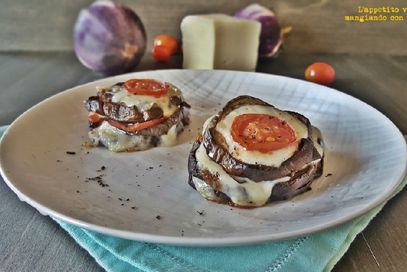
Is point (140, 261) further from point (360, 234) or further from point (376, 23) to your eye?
point (376, 23)

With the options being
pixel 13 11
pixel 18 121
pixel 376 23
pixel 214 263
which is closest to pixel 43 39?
pixel 13 11

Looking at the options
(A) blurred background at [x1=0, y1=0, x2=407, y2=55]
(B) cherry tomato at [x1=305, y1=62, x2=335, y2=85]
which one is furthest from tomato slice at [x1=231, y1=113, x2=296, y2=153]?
(A) blurred background at [x1=0, y1=0, x2=407, y2=55]

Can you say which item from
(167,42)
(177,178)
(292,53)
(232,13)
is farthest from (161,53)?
(177,178)

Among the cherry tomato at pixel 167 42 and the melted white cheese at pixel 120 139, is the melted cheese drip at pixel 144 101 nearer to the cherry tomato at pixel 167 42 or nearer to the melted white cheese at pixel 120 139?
the melted white cheese at pixel 120 139

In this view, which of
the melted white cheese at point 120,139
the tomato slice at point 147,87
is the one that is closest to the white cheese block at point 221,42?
the tomato slice at point 147,87

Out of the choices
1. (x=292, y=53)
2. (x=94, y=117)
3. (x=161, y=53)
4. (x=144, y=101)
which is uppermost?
(x=144, y=101)

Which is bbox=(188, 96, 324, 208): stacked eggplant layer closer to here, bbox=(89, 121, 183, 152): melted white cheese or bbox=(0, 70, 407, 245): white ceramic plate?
bbox=(0, 70, 407, 245): white ceramic plate

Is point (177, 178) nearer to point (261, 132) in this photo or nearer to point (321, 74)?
point (261, 132)
